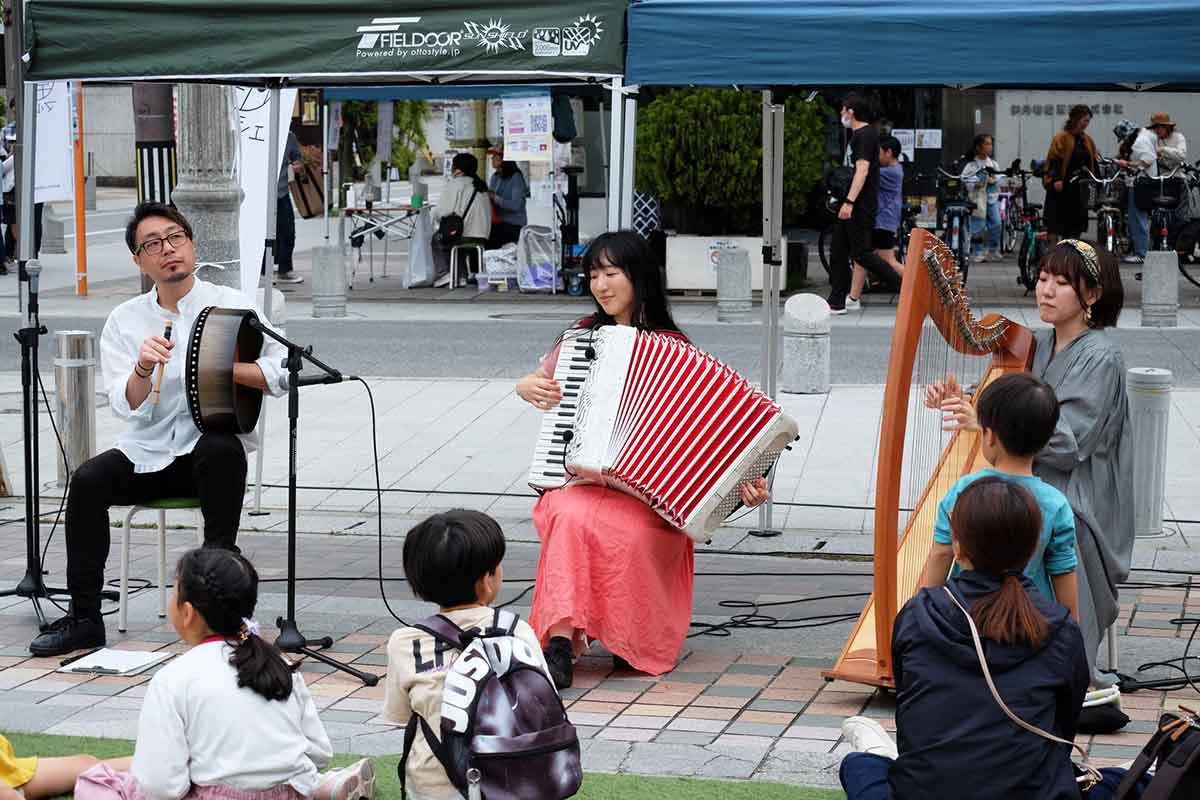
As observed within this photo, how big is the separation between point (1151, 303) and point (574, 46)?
396 inches

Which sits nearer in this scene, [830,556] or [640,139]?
[830,556]

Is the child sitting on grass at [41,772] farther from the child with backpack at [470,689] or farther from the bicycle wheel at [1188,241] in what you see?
the bicycle wheel at [1188,241]

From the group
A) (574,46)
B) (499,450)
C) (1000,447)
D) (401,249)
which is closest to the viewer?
(1000,447)

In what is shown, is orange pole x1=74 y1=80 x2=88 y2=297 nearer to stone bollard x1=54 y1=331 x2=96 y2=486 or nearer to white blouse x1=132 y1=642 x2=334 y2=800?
stone bollard x1=54 y1=331 x2=96 y2=486

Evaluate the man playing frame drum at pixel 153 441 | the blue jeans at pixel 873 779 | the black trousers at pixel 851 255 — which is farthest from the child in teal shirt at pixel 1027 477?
the black trousers at pixel 851 255

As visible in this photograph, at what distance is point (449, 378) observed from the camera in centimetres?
1230

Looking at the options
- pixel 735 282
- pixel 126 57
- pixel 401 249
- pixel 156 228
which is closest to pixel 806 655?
pixel 156 228

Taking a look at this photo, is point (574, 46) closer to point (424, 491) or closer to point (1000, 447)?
point (1000, 447)

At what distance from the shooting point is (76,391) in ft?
28.7

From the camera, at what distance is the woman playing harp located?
5141 mm

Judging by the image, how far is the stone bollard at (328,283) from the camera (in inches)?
640

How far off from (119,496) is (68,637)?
21.3 inches

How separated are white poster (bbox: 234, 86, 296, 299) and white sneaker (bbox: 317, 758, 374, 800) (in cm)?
379

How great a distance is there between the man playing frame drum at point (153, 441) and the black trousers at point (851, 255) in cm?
1019
